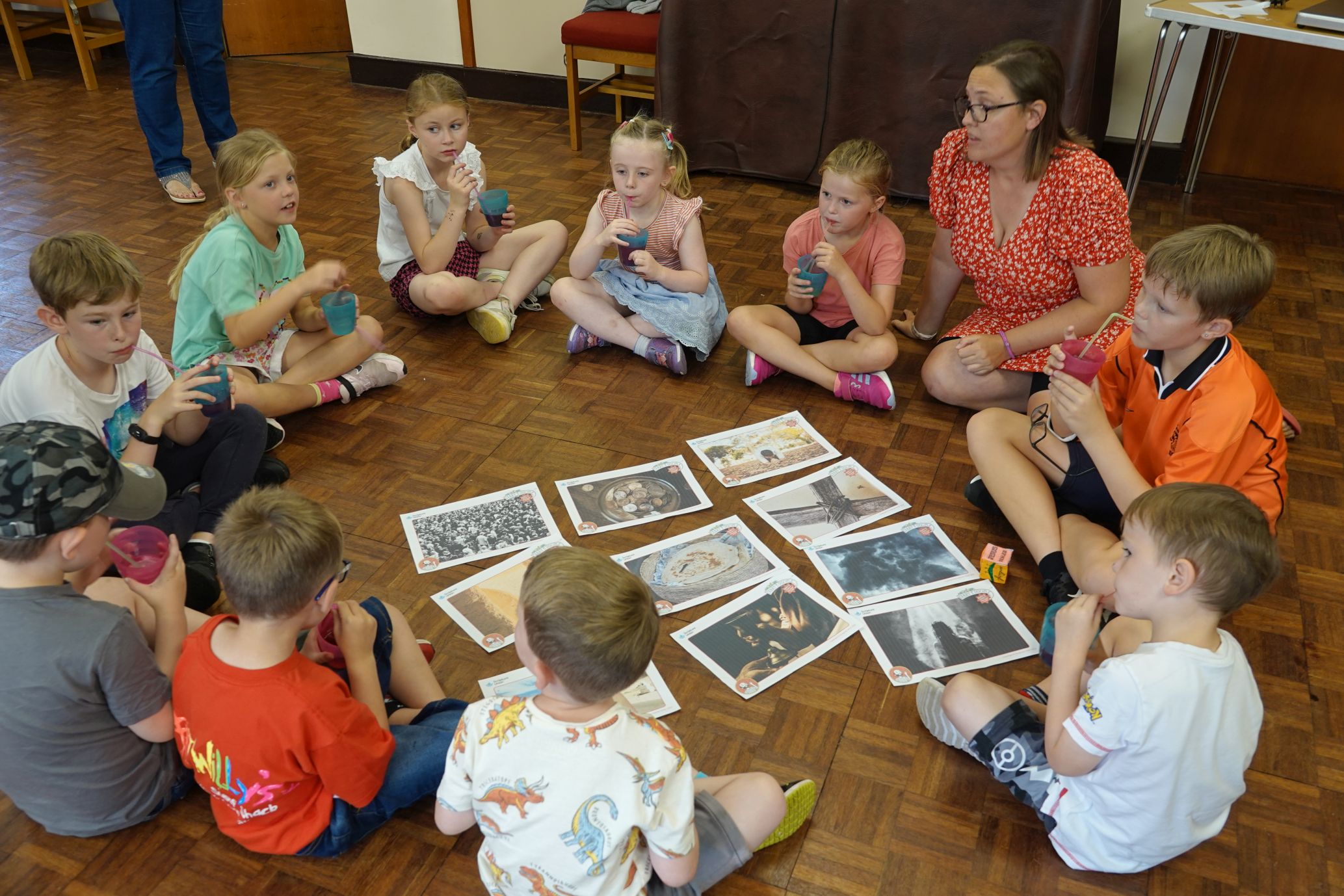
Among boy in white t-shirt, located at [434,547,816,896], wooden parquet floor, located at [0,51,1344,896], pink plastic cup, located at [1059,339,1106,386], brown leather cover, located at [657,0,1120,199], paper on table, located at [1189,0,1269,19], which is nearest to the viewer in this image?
boy in white t-shirt, located at [434,547,816,896]

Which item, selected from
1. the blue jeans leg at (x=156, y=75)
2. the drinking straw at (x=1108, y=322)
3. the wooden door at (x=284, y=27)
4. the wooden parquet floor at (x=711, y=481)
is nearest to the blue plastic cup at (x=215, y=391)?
the wooden parquet floor at (x=711, y=481)

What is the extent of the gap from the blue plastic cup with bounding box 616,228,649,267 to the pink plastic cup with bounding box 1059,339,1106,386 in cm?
122

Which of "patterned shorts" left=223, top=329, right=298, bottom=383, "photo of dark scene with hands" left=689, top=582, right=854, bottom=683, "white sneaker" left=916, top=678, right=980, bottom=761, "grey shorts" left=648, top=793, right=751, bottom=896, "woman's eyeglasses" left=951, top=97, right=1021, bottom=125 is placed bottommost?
"photo of dark scene with hands" left=689, top=582, right=854, bottom=683

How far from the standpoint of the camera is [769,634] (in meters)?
2.19

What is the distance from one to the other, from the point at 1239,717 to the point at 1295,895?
1.27 feet

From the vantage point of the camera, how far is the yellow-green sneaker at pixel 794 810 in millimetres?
1732

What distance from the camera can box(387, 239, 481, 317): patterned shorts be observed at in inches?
131

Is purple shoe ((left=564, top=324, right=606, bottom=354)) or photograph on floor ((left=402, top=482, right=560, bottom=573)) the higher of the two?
purple shoe ((left=564, top=324, right=606, bottom=354))

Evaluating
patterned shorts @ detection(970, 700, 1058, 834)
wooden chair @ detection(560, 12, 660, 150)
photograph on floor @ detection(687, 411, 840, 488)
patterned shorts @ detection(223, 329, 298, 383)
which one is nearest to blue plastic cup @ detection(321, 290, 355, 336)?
patterned shorts @ detection(223, 329, 298, 383)

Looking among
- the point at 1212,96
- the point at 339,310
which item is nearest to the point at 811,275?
the point at 339,310

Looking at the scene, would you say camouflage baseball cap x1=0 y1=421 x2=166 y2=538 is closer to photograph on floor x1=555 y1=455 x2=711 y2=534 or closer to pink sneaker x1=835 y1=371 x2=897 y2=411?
photograph on floor x1=555 y1=455 x2=711 y2=534

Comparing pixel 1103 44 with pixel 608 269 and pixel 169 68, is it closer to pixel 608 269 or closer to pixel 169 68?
pixel 608 269

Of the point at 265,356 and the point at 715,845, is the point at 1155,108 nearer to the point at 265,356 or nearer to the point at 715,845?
the point at 265,356

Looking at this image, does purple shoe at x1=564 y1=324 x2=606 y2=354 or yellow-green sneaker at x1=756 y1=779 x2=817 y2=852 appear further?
purple shoe at x1=564 y1=324 x2=606 y2=354
